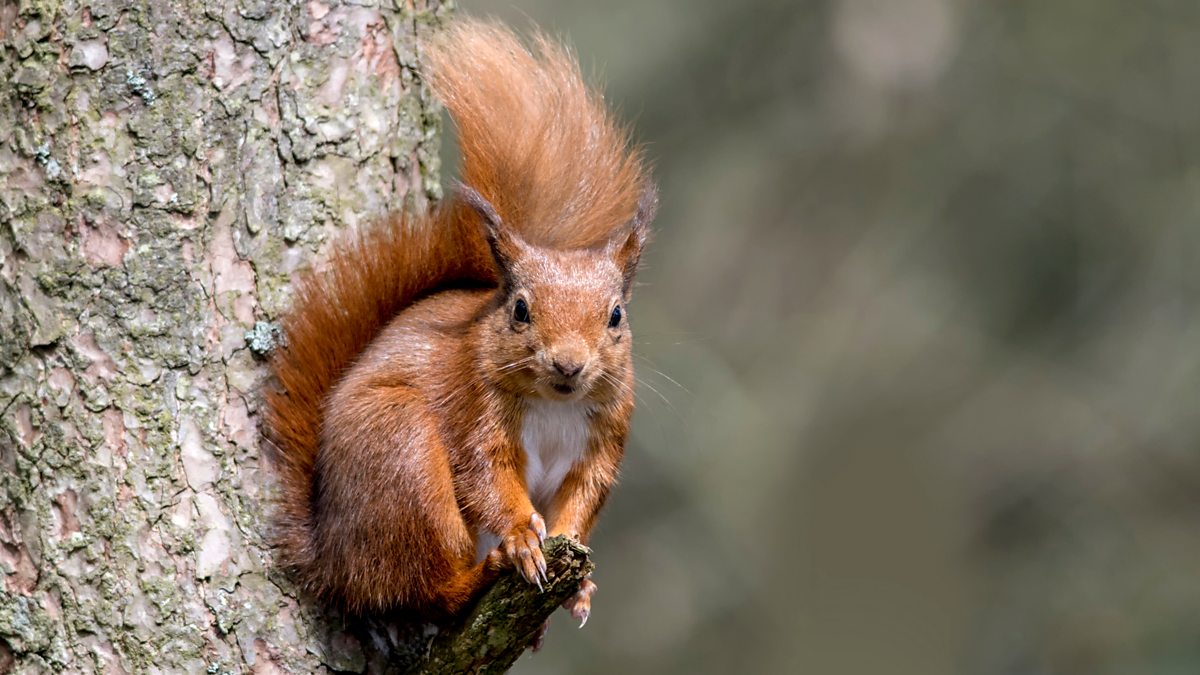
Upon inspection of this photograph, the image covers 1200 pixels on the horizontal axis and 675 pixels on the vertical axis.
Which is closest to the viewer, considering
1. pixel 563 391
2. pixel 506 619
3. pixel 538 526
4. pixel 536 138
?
pixel 506 619

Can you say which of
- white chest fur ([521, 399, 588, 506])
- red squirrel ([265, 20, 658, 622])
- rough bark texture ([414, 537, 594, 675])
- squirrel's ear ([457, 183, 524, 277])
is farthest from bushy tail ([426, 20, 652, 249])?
rough bark texture ([414, 537, 594, 675])

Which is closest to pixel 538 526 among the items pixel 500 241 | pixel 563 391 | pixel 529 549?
pixel 529 549

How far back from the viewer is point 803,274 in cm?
595

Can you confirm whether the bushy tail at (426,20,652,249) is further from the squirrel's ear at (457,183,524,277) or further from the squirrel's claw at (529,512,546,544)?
the squirrel's claw at (529,512,546,544)

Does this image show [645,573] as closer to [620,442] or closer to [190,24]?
[620,442]

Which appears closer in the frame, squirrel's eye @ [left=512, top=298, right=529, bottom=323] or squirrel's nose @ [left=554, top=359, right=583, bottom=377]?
squirrel's nose @ [left=554, top=359, right=583, bottom=377]

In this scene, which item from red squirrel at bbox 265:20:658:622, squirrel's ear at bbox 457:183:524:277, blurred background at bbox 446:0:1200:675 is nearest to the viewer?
A: red squirrel at bbox 265:20:658:622

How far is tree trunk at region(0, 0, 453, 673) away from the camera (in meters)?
2.36

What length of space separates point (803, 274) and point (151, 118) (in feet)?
12.6

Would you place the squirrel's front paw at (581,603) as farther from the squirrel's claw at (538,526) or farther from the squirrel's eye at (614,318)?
the squirrel's eye at (614,318)

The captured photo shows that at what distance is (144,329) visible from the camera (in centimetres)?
244

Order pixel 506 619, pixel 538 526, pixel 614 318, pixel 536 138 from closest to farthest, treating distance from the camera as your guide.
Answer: pixel 506 619
pixel 538 526
pixel 614 318
pixel 536 138

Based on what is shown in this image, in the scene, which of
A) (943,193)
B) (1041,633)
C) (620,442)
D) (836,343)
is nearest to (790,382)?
(836,343)

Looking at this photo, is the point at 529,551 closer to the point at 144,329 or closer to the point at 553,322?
the point at 553,322
